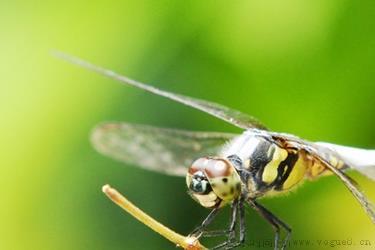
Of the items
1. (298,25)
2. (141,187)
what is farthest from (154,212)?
(298,25)

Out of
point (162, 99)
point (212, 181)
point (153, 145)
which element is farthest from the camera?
point (162, 99)

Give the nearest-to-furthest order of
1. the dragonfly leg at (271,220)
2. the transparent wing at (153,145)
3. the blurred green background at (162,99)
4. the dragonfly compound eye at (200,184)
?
the dragonfly compound eye at (200,184)
the dragonfly leg at (271,220)
the transparent wing at (153,145)
the blurred green background at (162,99)

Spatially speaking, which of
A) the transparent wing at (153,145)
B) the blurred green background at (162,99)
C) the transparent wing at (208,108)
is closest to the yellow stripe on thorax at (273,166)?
the transparent wing at (208,108)

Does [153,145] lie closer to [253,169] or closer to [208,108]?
[208,108]

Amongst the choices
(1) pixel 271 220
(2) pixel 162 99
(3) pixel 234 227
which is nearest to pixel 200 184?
(3) pixel 234 227

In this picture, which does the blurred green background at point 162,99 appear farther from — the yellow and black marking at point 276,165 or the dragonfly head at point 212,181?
the dragonfly head at point 212,181

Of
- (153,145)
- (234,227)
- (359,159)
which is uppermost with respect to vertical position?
(359,159)

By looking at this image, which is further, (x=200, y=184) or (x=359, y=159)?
(x=359, y=159)
